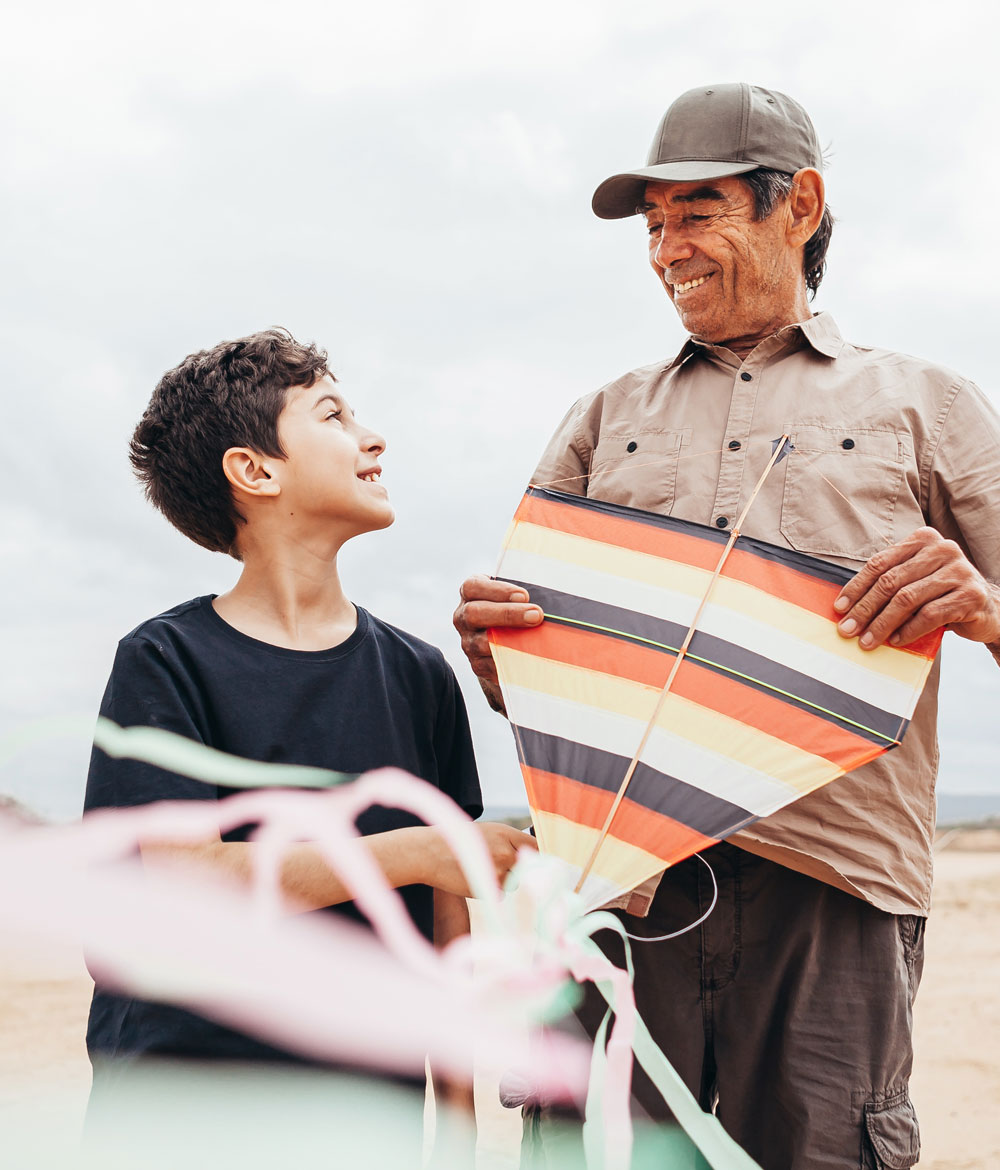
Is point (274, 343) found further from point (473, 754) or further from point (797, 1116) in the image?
point (797, 1116)

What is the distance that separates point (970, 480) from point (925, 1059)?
468 cm

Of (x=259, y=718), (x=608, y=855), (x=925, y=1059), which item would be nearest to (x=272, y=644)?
(x=259, y=718)

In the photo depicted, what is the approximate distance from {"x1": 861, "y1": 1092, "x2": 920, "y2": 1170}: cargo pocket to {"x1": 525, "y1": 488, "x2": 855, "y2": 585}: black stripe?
100 centimetres

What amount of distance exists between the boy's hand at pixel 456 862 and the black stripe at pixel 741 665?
452 millimetres

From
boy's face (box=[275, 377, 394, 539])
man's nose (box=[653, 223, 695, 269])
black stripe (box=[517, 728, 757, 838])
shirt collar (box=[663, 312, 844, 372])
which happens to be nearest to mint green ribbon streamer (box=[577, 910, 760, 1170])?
black stripe (box=[517, 728, 757, 838])

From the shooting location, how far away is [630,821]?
5.72 feet

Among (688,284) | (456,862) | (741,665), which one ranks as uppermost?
(688,284)

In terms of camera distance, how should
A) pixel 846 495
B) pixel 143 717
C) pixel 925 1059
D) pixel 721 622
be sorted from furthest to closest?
1. pixel 925 1059
2. pixel 846 495
3. pixel 721 622
4. pixel 143 717

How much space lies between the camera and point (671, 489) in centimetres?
228

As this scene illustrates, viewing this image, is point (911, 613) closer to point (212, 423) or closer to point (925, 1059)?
point (212, 423)

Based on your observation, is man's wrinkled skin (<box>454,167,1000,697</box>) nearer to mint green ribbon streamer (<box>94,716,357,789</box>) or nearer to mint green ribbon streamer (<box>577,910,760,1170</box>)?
mint green ribbon streamer (<box>94,716,357,789</box>)

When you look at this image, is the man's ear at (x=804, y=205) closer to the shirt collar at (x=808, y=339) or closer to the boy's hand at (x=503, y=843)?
the shirt collar at (x=808, y=339)

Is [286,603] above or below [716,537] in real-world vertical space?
below

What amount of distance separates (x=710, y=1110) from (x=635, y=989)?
1.03 feet
